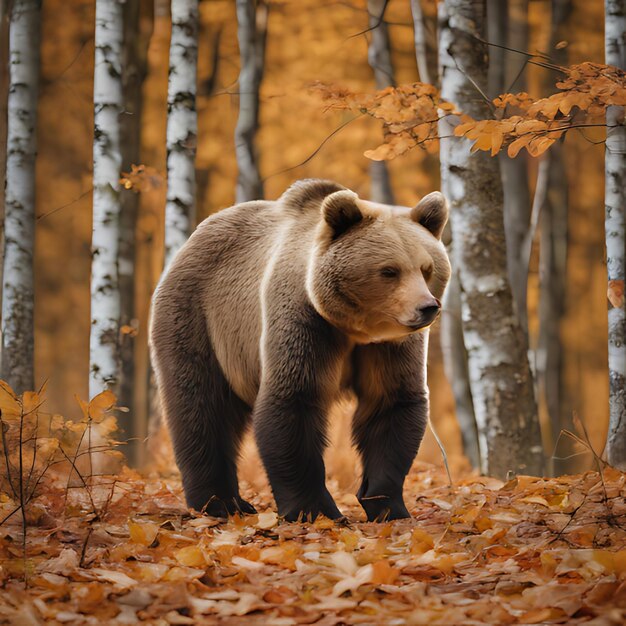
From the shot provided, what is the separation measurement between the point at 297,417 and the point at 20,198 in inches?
235

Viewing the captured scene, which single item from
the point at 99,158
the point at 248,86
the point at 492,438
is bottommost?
the point at 492,438

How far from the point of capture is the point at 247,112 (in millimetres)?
11117

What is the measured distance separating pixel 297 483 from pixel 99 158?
5478 mm

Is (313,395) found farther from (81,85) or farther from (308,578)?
(81,85)

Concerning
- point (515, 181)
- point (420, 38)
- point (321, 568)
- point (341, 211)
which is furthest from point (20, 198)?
point (321, 568)

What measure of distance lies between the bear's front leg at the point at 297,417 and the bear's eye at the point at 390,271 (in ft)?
1.86

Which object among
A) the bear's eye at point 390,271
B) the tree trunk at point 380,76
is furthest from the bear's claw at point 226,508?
the tree trunk at point 380,76

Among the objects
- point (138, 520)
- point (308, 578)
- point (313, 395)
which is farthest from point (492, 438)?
point (308, 578)

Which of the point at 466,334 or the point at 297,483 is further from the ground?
the point at 466,334

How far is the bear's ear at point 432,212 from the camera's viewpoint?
506 centimetres

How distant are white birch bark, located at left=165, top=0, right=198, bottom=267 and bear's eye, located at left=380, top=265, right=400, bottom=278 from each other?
4636 mm

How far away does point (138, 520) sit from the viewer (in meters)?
4.74

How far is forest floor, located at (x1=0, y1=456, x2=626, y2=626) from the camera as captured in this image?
286 cm

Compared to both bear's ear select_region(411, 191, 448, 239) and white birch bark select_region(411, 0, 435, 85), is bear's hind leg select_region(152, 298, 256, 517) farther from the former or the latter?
white birch bark select_region(411, 0, 435, 85)
